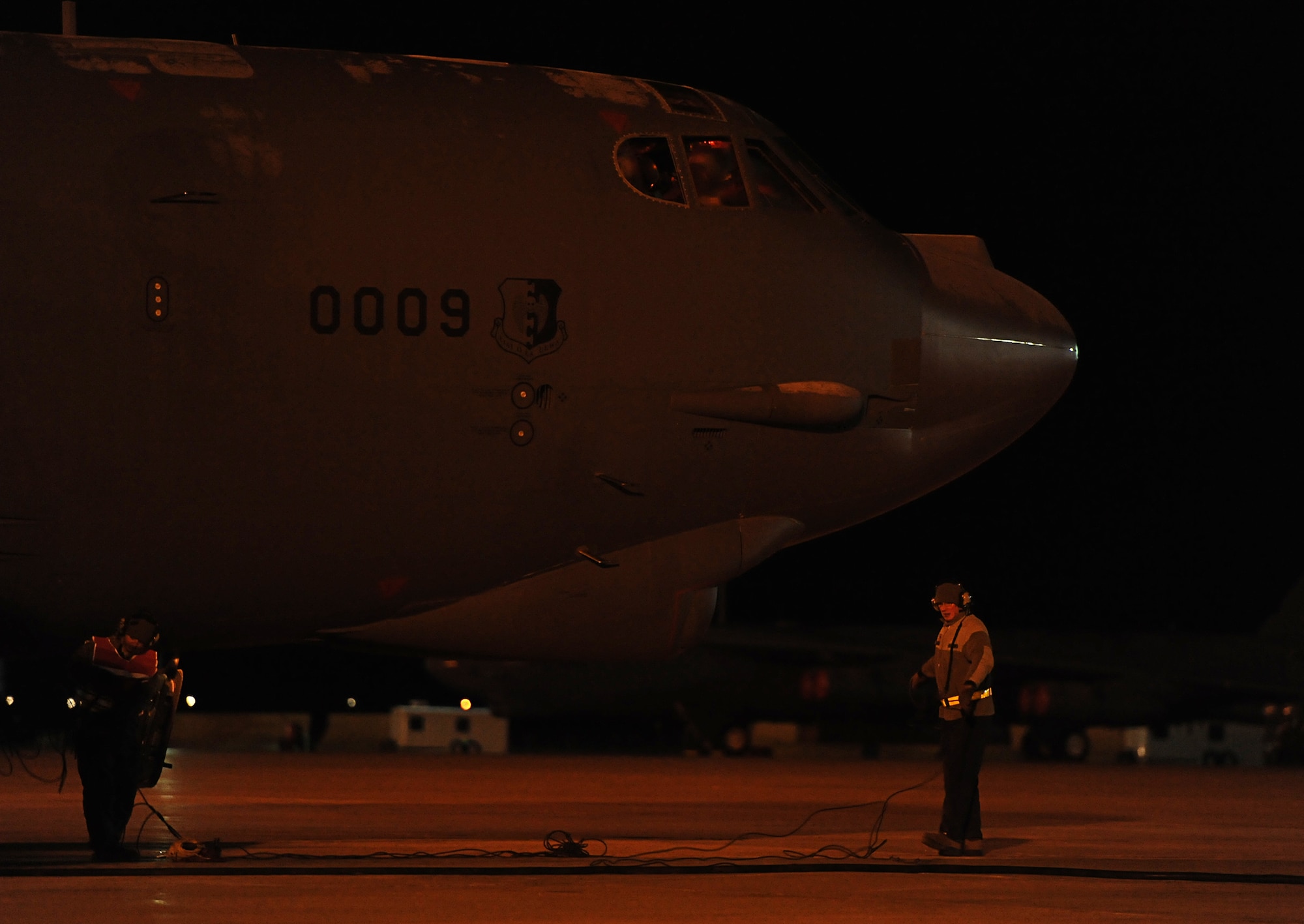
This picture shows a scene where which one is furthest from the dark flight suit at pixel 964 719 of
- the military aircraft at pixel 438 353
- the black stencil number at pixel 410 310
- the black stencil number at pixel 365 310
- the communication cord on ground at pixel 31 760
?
the communication cord on ground at pixel 31 760

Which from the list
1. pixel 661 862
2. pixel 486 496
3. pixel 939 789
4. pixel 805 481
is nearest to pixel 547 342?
pixel 486 496

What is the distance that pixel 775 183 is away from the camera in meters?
11.6

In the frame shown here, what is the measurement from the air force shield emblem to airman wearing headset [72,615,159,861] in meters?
3.03

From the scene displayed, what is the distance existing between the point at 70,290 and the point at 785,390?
13.3ft

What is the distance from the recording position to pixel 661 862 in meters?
12.0

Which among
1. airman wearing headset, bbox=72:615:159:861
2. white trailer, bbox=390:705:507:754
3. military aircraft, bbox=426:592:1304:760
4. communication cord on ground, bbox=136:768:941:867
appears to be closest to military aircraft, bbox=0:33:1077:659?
airman wearing headset, bbox=72:615:159:861

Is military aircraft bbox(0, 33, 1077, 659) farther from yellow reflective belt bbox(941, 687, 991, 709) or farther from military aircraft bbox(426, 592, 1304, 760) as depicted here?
military aircraft bbox(426, 592, 1304, 760)

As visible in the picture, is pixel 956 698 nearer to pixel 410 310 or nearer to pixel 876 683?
pixel 410 310

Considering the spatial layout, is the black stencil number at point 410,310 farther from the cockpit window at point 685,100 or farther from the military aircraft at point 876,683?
the military aircraft at point 876,683

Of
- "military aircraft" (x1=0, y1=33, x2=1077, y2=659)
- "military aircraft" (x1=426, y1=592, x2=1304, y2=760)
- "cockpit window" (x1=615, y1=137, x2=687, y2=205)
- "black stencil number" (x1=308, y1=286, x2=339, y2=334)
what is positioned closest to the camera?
"military aircraft" (x1=0, y1=33, x2=1077, y2=659)

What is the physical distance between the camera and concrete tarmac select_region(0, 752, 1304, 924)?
32.1 ft

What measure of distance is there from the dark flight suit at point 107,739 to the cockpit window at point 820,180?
5008 millimetres

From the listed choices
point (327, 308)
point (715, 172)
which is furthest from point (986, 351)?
point (327, 308)

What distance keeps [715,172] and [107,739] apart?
514cm
